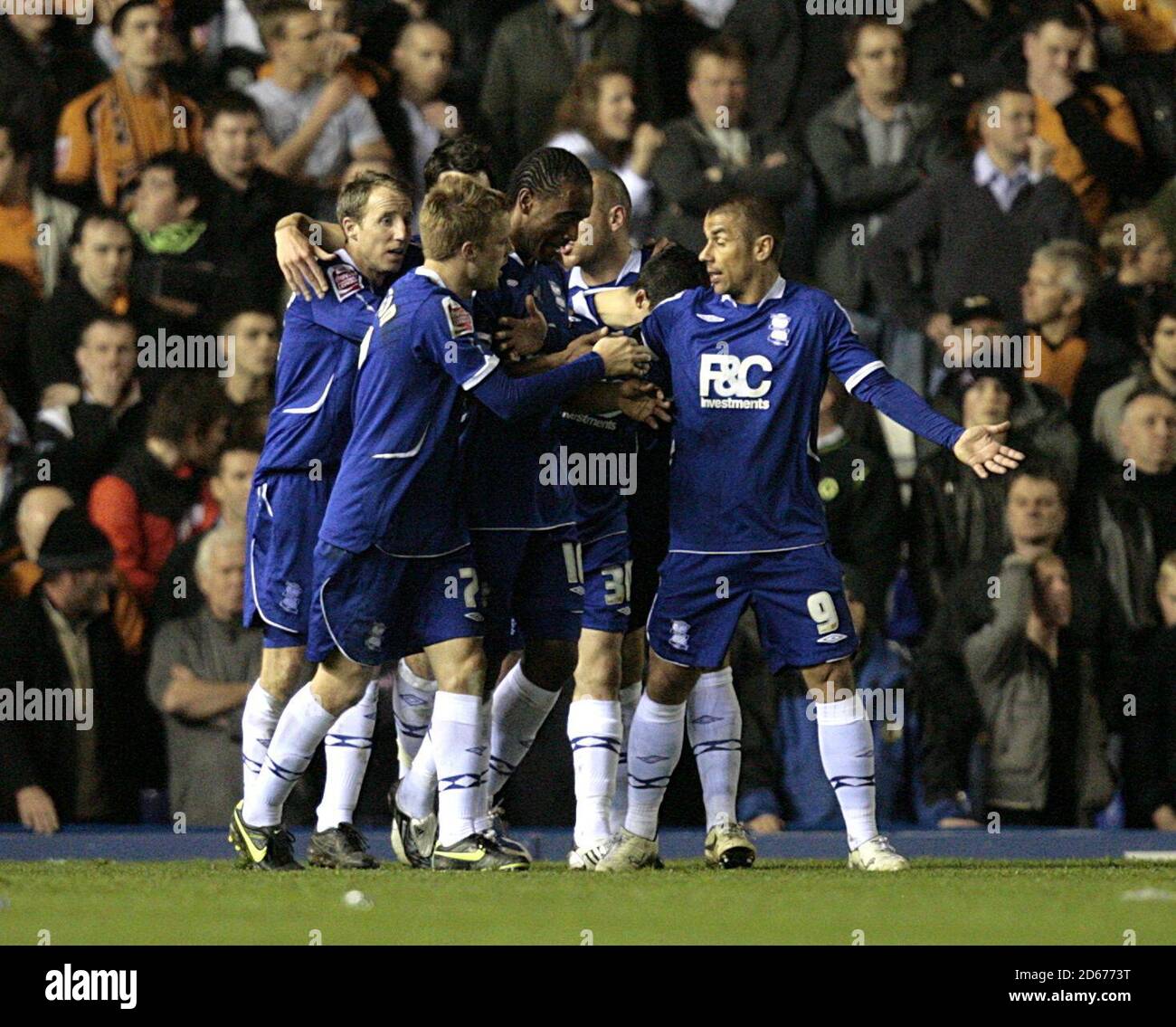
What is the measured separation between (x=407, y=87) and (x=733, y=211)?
182 inches

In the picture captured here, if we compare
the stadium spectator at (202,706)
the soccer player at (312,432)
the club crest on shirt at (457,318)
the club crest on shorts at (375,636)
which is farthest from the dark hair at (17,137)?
the club crest on shorts at (375,636)

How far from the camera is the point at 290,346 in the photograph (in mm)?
8703

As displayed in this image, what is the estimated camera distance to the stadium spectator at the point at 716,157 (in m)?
12.1

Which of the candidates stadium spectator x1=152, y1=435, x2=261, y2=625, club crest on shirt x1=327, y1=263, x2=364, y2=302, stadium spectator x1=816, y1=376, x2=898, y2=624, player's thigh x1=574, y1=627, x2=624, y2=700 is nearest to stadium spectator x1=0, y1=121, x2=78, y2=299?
stadium spectator x1=152, y1=435, x2=261, y2=625

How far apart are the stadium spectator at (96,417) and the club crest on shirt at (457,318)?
4.13m

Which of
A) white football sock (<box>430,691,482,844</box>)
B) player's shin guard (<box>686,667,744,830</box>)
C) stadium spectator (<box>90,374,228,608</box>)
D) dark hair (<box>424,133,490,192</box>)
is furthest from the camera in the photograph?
stadium spectator (<box>90,374,228,608</box>)

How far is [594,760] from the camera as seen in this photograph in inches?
333

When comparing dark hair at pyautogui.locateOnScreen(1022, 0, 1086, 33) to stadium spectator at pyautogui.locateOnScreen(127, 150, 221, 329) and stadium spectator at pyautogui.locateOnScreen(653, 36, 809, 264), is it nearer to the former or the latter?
stadium spectator at pyautogui.locateOnScreen(653, 36, 809, 264)

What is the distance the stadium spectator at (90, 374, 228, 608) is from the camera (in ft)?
37.6

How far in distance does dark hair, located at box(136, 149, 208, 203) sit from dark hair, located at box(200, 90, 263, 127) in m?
0.27

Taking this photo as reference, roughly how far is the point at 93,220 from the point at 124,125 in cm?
61

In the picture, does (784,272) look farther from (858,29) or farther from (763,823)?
(763,823)

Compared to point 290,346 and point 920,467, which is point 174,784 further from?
point 920,467

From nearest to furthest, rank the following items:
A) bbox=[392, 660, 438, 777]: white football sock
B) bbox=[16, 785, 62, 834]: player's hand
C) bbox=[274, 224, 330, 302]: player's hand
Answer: bbox=[274, 224, 330, 302]: player's hand, bbox=[392, 660, 438, 777]: white football sock, bbox=[16, 785, 62, 834]: player's hand
